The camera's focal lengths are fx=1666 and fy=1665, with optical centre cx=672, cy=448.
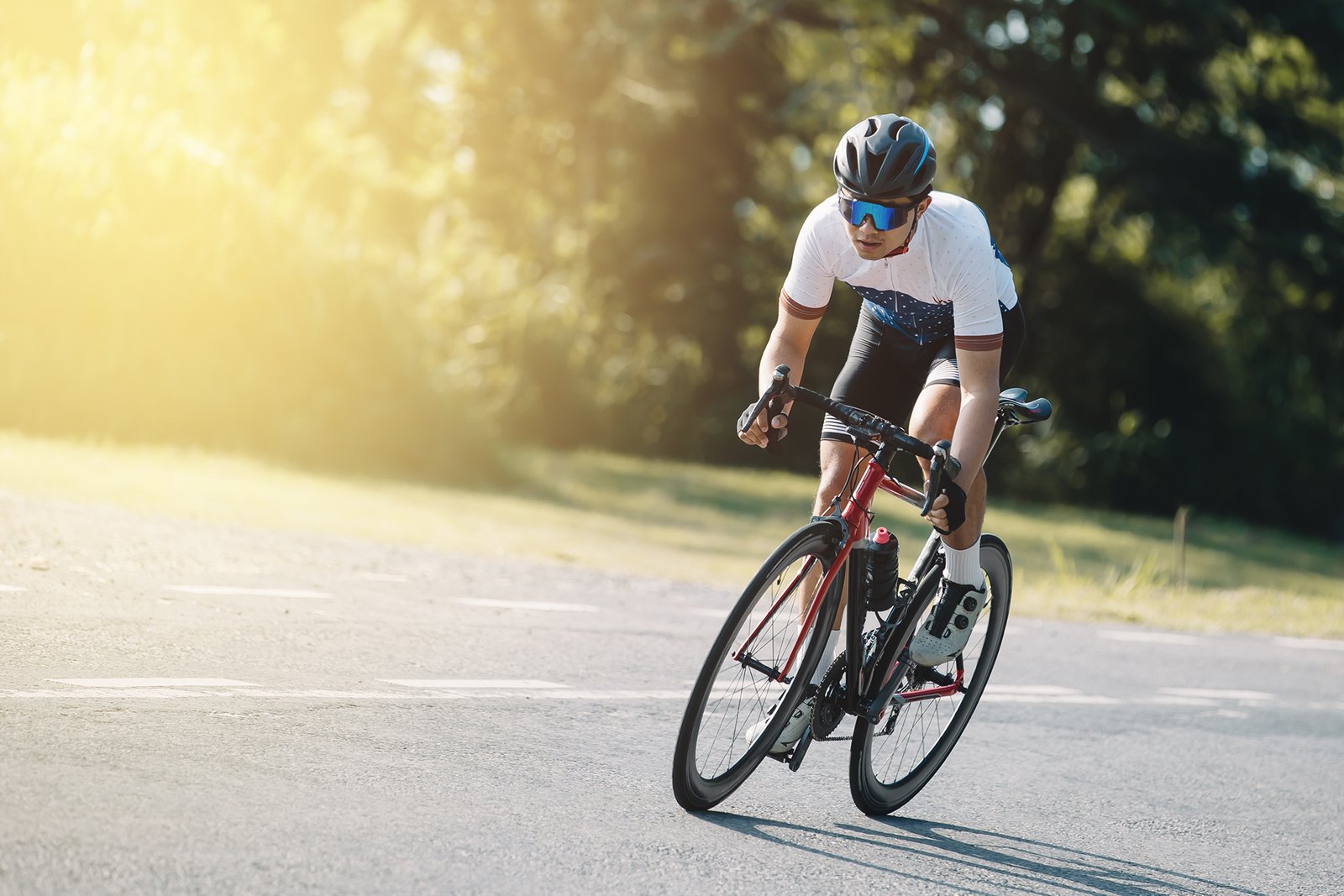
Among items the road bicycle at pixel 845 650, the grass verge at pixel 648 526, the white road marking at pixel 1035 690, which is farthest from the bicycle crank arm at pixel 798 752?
the grass verge at pixel 648 526

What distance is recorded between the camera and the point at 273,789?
4641 millimetres

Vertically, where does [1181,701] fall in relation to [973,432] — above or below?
below

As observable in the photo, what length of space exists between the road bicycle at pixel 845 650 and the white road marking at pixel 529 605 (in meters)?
3.50

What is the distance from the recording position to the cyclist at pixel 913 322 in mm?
4988

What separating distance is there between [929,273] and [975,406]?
456 millimetres

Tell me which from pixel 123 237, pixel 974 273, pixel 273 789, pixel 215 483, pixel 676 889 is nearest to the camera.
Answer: pixel 676 889

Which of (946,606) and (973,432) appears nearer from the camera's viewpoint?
(973,432)

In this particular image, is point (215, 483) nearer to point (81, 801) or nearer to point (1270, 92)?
point (81, 801)

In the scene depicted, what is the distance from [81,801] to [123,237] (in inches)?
518

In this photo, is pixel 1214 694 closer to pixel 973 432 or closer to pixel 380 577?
pixel 973 432

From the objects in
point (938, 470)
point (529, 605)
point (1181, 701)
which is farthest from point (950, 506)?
point (529, 605)

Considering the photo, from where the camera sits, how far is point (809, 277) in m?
5.30

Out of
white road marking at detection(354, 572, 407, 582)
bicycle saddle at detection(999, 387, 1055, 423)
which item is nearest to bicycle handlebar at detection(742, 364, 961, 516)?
bicycle saddle at detection(999, 387, 1055, 423)

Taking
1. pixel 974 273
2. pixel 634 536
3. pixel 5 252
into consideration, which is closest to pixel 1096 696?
pixel 974 273
